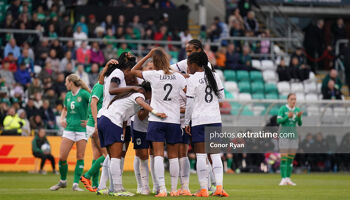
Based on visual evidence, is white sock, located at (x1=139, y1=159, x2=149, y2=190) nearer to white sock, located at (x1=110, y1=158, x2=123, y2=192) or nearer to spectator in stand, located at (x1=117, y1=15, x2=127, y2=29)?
white sock, located at (x1=110, y1=158, x2=123, y2=192)

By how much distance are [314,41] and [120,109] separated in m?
24.7

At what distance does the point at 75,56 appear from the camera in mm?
30250

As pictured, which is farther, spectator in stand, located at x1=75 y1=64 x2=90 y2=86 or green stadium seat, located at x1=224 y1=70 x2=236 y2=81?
green stadium seat, located at x1=224 y1=70 x2=236 y2=81

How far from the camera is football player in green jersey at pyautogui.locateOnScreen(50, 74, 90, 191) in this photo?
50.1ft

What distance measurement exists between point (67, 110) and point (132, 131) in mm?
2425

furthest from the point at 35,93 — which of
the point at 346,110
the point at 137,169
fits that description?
the point at 137,169

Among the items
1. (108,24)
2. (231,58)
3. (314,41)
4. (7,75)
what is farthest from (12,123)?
(314,41)

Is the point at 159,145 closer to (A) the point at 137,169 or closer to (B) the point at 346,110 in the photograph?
(A) the point at 137,169

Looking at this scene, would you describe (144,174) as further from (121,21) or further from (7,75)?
(121,21)

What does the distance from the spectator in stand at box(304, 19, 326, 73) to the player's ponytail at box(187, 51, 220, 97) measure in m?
23.6

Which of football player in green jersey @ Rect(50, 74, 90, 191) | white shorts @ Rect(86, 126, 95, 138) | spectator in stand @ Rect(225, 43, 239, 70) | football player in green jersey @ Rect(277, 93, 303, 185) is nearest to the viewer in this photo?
white shorts @ Rect(86, 126, 95, 138)

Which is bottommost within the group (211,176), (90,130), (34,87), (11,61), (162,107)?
(211,176)

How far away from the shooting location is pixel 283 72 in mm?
32594

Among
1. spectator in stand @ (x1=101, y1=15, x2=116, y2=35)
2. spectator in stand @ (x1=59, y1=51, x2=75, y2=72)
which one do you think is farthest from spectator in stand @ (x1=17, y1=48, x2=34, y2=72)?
spectator in stand @ (x1=101, y1=15, x2=116, y2=35)
